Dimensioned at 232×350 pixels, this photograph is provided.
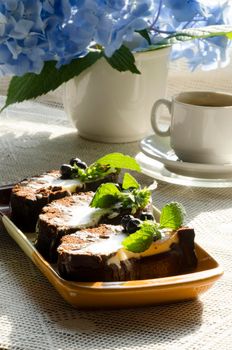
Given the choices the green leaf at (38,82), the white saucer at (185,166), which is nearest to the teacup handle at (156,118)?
the white saucer at (185,166)

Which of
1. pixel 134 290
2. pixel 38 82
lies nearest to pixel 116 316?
pixel 134 290

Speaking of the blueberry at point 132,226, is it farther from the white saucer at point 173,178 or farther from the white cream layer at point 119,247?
the white saucer at point 173,178

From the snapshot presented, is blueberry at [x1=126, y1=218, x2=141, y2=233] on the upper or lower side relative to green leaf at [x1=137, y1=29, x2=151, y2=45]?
lower

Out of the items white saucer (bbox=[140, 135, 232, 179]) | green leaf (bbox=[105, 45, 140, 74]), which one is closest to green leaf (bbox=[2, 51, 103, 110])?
green leaf (bbox=[105, 45, 140, 74])

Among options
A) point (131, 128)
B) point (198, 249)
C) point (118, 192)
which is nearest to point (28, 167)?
point (131, 128)

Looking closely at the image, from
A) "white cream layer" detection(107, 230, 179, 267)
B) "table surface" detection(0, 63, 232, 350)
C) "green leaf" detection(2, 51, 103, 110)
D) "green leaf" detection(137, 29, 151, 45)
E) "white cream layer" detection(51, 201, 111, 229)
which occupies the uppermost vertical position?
"green leaf" detection(137, 29, 151, 45)

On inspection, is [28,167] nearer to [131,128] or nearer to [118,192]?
[131,128]

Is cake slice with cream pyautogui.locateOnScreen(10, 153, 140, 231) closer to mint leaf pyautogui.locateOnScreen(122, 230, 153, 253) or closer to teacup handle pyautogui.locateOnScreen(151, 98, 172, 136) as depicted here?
mint leaf pyautogui.locateOnScreen(122, 230, 153, 253)
